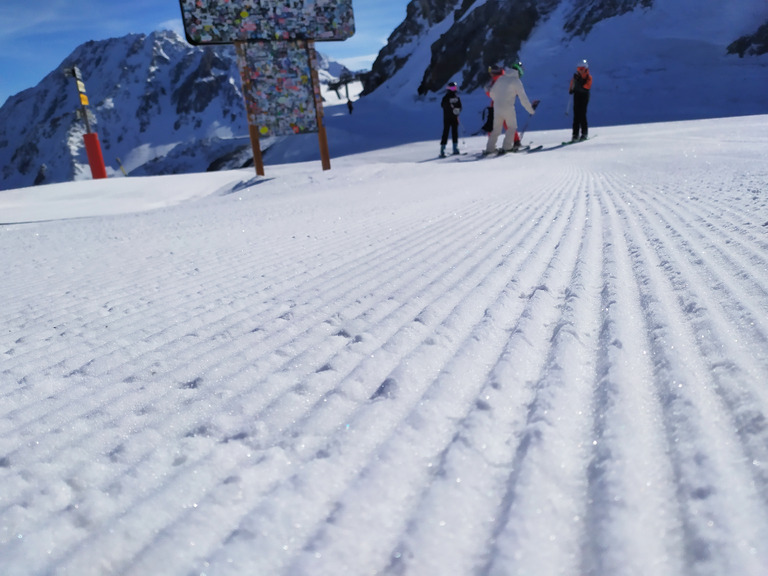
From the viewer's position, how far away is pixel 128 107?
118 meters

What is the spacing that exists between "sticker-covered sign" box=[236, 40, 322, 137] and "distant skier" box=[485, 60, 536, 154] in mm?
3143

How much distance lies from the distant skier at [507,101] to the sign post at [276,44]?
112 inches

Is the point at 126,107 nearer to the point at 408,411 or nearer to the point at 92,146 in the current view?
the point at 92,146

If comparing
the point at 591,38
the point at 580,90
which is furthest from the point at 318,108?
the point at 591,38

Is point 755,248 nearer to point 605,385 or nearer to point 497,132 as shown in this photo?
point 605,385

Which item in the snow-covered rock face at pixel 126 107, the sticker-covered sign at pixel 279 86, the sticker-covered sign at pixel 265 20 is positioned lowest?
the sticker-covered sign at pixel 279 86

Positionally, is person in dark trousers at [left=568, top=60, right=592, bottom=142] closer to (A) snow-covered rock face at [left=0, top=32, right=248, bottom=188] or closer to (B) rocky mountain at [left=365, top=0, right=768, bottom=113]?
(B) rocky mountain at [left=365, top=0, right=768, bottom=113]

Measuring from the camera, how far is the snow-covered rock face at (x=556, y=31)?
1730 centimetres

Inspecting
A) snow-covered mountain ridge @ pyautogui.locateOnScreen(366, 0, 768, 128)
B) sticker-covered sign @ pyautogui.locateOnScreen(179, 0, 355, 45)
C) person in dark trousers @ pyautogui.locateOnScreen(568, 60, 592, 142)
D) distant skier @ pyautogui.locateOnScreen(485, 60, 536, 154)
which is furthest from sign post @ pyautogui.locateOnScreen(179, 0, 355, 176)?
snow-covered mountain ridge @ pyautogui.locateOnScreen(366, 0, 768, 128)

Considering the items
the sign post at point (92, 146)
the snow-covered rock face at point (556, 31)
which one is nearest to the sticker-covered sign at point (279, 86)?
the sign post at point (92, 146)

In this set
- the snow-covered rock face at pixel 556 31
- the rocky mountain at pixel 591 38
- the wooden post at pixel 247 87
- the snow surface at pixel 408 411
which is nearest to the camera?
the snow surface at pixel 408 411

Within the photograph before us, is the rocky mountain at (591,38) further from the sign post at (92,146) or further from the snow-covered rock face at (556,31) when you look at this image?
the sign post at (92,146)

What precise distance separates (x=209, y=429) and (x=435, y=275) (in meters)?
1.11

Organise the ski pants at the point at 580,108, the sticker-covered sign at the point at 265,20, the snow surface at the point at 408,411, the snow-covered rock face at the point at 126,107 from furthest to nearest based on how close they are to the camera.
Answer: the snow-covered rock face at the point at 126,107 < the ski pants at the point at 580,108 < the sticker-covered sign at the point at 265,20 < the snow surface at the point at 408,411
